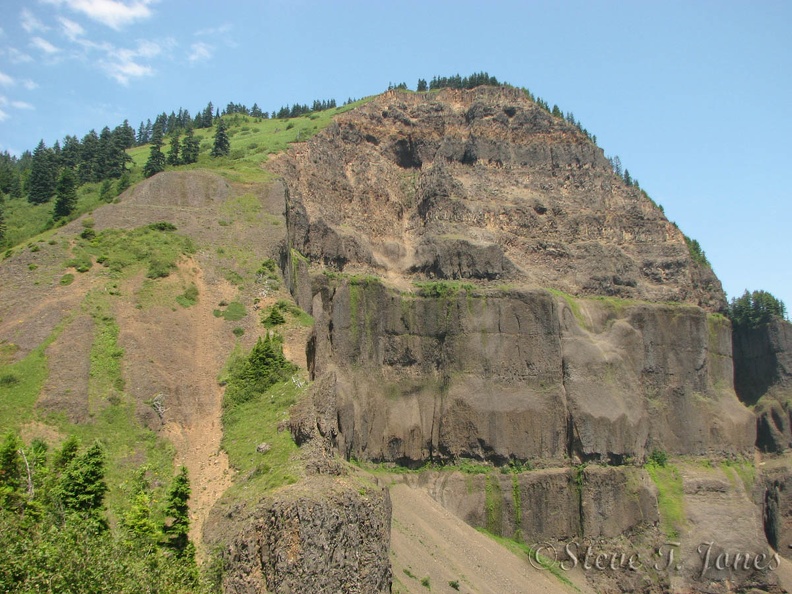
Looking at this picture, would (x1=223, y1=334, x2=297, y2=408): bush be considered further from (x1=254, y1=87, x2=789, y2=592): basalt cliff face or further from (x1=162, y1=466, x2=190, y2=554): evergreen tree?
(x1=162, y1=466, x2=190, y2=554): evergreen tree

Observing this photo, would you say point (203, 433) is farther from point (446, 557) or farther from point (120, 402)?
point (446, 557)

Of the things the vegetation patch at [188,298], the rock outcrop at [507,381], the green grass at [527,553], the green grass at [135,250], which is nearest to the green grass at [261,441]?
the vegetation patch at [188,298]

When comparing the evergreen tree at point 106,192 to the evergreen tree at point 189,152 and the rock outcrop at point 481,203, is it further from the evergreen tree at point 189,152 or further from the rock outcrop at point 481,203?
the rock outcrop at point 481,203

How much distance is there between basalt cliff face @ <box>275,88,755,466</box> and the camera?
72.9 m

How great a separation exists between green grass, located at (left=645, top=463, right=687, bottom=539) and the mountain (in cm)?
25

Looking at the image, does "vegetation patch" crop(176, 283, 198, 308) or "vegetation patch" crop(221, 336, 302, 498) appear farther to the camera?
"vegetation patch" crop(176, 283, 198, 308)

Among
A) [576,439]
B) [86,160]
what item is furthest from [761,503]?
[86,160]

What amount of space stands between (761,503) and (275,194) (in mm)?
57000

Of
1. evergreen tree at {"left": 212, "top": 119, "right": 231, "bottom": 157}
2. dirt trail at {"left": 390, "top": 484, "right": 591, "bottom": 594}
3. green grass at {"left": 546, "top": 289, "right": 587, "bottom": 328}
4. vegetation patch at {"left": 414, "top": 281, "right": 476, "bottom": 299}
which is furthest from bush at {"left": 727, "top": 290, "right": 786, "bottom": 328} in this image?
evergreen tree at {"left": 212, "top": 119, "right": 231, "bottom": 157}

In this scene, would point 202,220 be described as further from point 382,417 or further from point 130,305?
point 382,417

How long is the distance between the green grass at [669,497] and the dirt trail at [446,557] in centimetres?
1097

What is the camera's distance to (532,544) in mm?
68688

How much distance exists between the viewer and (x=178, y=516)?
102ft

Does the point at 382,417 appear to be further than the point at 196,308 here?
Yes
